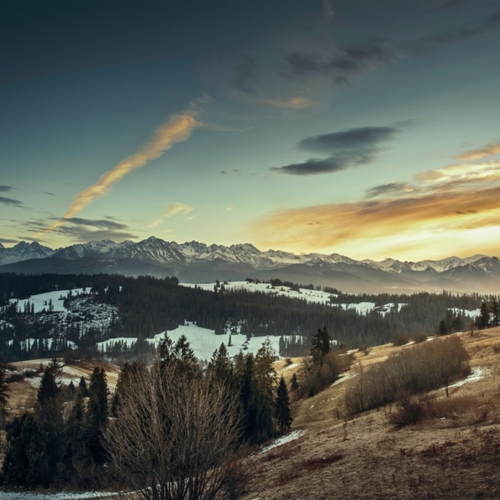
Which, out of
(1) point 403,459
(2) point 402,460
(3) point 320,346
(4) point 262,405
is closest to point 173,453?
(2) point 402,460

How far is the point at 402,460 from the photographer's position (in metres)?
24.7

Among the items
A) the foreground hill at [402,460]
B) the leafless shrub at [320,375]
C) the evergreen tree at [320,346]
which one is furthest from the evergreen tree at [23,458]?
the evergreen tree at [320,346]

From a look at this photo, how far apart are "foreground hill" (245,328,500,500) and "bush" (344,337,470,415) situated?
687cm

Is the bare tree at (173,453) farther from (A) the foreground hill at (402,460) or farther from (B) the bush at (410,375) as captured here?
(B) the bush at (410,375)

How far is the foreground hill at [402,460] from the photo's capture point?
19.8 meters

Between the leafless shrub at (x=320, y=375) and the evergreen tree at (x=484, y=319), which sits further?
the evergreen tree at (x=484, y=319)

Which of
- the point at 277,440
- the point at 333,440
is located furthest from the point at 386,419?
the point at 277,440

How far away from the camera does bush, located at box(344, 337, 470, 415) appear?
52.1 metres

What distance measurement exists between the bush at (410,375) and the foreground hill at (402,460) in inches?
271

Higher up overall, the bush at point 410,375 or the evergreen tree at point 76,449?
the bush at point 410,375

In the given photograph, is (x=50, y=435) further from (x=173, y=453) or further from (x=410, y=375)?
(x=410, y=375)

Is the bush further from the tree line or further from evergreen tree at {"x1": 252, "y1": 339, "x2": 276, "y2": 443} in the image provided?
the tree line

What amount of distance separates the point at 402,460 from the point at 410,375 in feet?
103

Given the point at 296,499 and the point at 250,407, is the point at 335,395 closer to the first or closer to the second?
the point at 250,407
